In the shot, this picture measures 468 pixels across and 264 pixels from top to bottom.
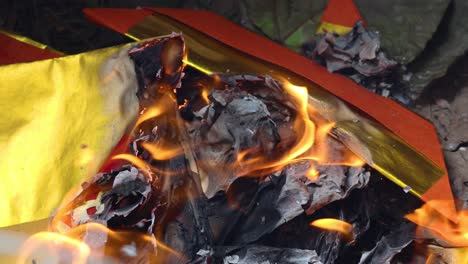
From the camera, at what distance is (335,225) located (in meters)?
1.39

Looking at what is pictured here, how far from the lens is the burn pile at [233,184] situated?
1.20 m

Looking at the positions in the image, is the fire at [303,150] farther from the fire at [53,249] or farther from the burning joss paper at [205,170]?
the fire at [53,249]

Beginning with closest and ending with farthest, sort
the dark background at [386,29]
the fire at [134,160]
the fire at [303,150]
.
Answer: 1. the fire at [134,160]
2. the fire at [303,150]
3. the dark background at [386,29]

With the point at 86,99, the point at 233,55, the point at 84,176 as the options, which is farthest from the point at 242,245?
the point at 233,55

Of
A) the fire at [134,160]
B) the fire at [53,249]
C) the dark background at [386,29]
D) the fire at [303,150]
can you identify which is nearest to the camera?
the fire at [53,249]

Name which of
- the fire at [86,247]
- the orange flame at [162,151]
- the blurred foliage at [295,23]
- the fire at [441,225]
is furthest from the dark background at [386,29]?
the fire at [86,247]

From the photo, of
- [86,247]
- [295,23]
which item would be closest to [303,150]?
[86,247]

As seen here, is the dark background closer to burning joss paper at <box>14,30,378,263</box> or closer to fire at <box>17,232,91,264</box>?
burning joss paper at <box>14,30,378,263</box>

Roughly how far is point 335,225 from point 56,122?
67 cm

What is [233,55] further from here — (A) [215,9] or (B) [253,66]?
(A) [215,9]

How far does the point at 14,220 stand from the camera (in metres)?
1.16

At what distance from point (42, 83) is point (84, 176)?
255 millimetres

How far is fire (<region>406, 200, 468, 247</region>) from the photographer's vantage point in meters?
1.45

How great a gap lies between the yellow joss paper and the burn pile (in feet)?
0.13
